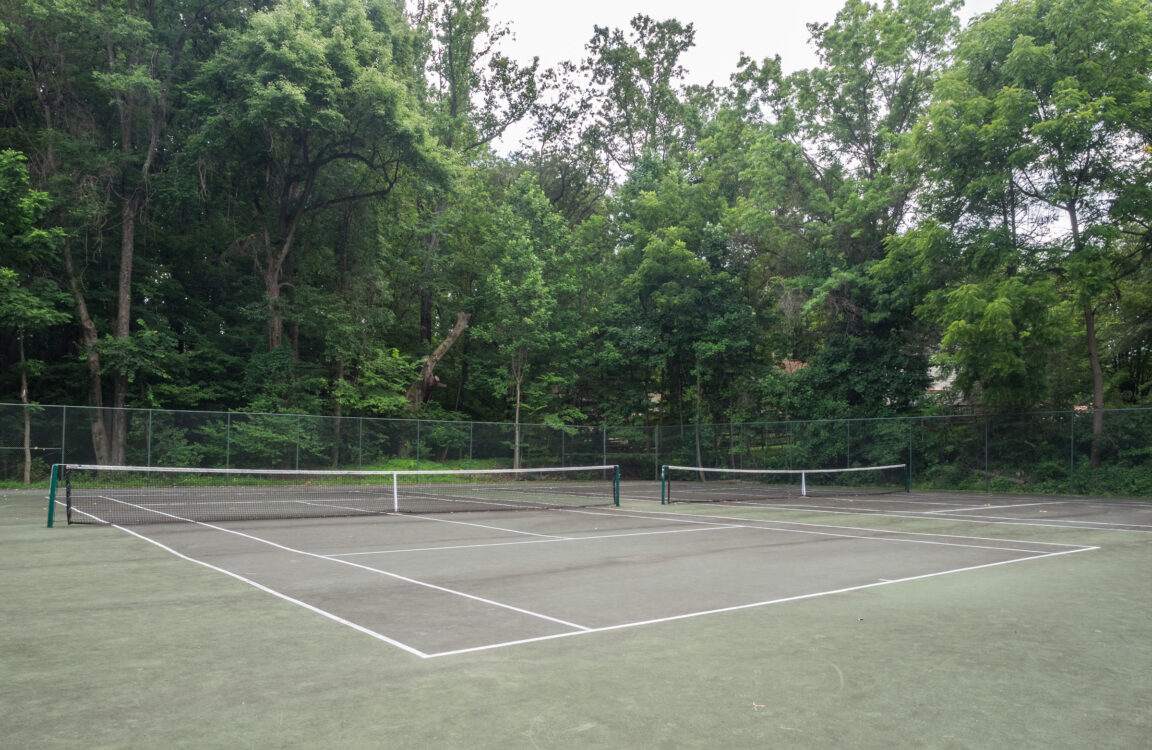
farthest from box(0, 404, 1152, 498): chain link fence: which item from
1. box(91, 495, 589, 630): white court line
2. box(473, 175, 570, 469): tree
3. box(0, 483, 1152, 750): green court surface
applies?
box(0, 483, 1152, 750): green court surface

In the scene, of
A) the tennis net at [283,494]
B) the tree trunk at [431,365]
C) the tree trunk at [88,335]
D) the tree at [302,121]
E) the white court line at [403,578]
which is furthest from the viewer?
the tree trunk at [431,365]

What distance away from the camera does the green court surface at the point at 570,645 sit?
3.96m

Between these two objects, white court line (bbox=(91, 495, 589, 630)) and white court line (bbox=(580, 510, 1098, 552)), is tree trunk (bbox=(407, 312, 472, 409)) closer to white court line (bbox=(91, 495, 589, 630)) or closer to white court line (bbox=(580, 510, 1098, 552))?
white court line (bbox=(580, 510, 1098, 552))

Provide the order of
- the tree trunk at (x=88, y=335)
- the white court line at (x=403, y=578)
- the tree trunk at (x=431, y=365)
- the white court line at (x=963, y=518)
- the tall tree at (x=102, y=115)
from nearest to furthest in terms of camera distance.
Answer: the white court line at (x=403, y=578) < the white court line at (x=963, y=518) < the tall tree at (x=102, y=115) < the tree trunk at (x=88, y=335) < the tree trunk at (x=431, y=365)

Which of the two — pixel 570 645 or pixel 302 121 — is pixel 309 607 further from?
pixel 302 121

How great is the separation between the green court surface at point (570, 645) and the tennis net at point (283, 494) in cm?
504

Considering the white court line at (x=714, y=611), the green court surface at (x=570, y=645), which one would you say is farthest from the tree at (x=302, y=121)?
the white court line at (x=714, y=611)

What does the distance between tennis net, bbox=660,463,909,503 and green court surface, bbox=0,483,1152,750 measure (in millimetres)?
12266

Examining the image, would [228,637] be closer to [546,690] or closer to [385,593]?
[385,593]

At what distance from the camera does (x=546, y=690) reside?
455 centimetres

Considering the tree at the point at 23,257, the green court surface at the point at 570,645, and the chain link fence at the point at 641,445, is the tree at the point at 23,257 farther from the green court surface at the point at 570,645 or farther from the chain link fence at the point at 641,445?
the green court surface at the point at 570,645

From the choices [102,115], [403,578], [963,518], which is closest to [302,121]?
[102,115]

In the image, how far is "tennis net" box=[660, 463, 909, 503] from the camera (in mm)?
23828

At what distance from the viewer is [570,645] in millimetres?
5645
